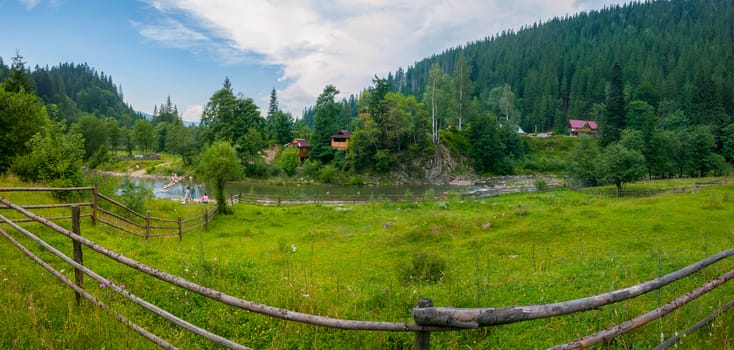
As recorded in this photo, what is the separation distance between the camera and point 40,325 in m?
4.12

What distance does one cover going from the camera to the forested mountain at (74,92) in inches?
4783

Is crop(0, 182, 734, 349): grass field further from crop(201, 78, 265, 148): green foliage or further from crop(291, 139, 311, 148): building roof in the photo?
crop(291, 139, 311, 148): building roof

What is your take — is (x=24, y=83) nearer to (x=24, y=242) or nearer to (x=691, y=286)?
(x=24, y=242)

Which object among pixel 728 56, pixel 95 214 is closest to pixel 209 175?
pixel 95 214

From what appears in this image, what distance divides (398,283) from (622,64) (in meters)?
129

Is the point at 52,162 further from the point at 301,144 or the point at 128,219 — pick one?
the point at 301,144

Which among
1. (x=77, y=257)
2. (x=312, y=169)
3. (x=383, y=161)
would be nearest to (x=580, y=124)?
(x=383, y=161)

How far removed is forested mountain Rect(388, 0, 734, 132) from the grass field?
6274cm

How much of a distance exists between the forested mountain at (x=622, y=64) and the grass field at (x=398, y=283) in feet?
206

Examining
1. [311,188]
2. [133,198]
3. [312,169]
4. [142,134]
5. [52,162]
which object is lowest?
[311,188]

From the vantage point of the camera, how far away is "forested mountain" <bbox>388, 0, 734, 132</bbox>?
82812 mm

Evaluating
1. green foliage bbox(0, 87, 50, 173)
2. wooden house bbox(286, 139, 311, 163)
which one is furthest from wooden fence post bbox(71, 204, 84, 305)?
wooden house bbox(286, 139, 311, 163)

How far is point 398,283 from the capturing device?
9430 mm

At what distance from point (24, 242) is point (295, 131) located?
77.5 meters
